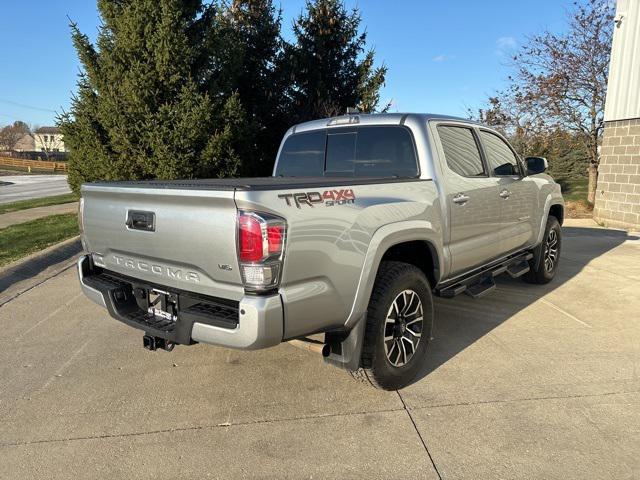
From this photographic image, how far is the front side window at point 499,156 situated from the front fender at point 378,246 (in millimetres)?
1632

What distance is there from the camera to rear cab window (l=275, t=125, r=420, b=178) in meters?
3.81

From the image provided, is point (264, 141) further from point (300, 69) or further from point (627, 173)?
point (627, 173)

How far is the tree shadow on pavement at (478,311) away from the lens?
4.04 meters

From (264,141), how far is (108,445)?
30.9 feet

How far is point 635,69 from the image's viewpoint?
1003 cm

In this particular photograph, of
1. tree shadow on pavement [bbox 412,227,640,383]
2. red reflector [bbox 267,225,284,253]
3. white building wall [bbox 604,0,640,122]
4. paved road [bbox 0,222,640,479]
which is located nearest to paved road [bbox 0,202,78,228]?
paved road [bbox 0,222,640,479]

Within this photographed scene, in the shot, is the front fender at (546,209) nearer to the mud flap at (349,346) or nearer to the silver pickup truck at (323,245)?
the silver pickup truck at (323,245)

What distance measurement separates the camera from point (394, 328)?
3.26m

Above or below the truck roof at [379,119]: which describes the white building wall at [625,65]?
above

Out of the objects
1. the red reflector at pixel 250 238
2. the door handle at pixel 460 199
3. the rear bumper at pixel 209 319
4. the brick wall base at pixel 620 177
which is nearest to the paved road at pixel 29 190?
the rear bumper at pixel 209 319

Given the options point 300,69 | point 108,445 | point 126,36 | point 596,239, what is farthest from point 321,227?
point 300,69

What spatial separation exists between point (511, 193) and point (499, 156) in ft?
1.42

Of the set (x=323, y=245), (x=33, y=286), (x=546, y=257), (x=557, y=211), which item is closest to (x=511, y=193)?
(x=546, y=257)

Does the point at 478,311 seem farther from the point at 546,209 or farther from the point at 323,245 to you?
the point at 323,245
